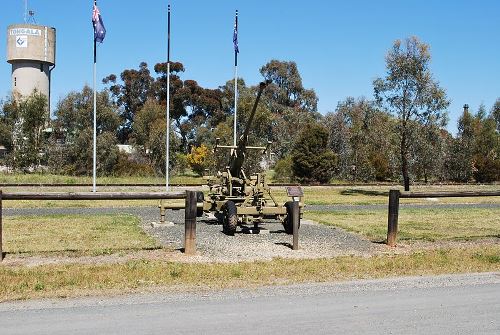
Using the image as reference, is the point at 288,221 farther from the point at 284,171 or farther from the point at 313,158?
the point at 284,171

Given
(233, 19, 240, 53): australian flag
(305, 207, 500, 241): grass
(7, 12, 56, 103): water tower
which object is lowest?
(305, 207, 500, 241): grass

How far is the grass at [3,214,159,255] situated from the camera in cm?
1112

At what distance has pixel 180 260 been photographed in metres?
9.91

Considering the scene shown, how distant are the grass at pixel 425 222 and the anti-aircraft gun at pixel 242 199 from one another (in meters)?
2.00

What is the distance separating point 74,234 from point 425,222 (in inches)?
385

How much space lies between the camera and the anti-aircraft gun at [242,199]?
13.7 meters

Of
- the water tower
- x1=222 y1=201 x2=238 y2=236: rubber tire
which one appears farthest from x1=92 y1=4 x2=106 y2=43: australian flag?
the water tower

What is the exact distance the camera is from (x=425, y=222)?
17.0m

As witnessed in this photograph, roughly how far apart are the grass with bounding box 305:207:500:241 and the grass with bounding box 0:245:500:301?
10.5ft

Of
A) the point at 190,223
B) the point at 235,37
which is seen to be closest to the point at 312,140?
the point at 235,37

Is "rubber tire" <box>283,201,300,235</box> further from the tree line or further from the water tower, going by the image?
the water tower

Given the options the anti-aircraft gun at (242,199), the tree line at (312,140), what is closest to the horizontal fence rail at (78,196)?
the anti-aircraft gun at (242,199)

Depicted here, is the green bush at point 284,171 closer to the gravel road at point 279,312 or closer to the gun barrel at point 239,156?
the gun barrel at point 239,156

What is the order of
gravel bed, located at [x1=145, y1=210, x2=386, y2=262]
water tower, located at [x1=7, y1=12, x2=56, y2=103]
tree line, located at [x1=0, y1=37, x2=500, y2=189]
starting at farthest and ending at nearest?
water tower, located at [x1=7, y1=12, x2=56, y2=103], tree line, located at [x1=0, y1=37, x2=500, y2=189], gravel bed, located at [x1=145, y1=210, x2=386, y2=262]
